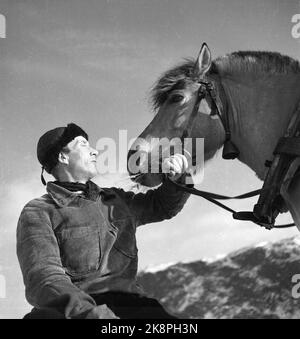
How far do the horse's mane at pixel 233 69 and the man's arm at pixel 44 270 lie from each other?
88 centimetres

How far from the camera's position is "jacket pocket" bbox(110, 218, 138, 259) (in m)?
2.28

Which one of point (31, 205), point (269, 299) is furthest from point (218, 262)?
point (31, 205)

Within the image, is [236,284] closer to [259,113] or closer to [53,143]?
[259,113]

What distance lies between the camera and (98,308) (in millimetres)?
1732

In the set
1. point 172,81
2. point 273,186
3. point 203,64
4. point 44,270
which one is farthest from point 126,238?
point 203,64

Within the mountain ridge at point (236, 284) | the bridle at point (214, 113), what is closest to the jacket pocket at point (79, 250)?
the bridle at point (214, 113)

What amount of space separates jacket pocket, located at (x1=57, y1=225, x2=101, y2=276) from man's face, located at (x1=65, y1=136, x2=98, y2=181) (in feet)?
0.94

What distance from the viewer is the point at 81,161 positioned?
2354mm

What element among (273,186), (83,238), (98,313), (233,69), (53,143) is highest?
(233,69)

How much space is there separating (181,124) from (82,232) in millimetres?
704

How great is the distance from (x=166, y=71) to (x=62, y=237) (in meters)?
1.03

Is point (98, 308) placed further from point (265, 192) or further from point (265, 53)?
point (265, 53)

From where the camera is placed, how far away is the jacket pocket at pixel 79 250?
7.10 feet
